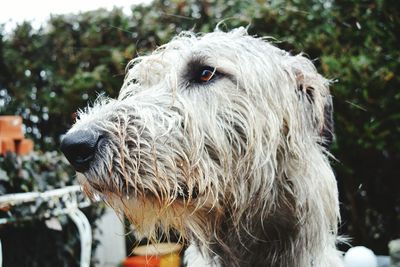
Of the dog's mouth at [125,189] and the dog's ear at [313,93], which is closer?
the dog's mouth at [125,189]

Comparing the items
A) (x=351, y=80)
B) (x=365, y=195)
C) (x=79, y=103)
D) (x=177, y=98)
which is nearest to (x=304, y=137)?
(x=177, y=98)

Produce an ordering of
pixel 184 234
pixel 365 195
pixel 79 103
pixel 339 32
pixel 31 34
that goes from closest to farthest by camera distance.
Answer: pixel 184 234 < pixel 339 32 < pixel 365 195 < pixel 79 103 < pixel 31 34

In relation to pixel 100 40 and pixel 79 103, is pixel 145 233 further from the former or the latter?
pixel 100 40

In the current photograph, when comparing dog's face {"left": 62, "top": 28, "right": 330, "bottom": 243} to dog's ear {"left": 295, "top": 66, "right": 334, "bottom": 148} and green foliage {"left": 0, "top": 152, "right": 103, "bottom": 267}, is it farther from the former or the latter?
green foliage {"left": 0, "top": 152, "right": 103, "bottom": 267}

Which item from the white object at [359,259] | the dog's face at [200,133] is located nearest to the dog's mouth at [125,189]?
the dog's face at [200,133]

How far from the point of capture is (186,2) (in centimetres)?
563

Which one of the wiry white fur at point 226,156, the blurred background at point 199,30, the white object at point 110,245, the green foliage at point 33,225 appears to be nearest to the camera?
the wiry white fur at point 226,156

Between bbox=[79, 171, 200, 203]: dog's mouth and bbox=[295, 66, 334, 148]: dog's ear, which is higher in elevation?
bbox=[295, 66, 334, 148]: dog's ear

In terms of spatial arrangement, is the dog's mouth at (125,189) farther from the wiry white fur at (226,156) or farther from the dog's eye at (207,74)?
the dog's eye at (207,74)

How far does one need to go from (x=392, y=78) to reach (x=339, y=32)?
70 cm

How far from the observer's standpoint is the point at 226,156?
2293 mm

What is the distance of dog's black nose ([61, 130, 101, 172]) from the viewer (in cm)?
204

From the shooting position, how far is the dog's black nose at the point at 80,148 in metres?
2.04

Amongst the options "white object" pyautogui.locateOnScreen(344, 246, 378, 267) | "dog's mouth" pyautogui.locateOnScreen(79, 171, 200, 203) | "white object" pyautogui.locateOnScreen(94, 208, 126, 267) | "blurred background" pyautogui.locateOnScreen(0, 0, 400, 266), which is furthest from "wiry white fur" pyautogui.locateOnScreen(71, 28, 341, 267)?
"white object" pyautogui.locateOnScreen(94, 208, 126, 267)
